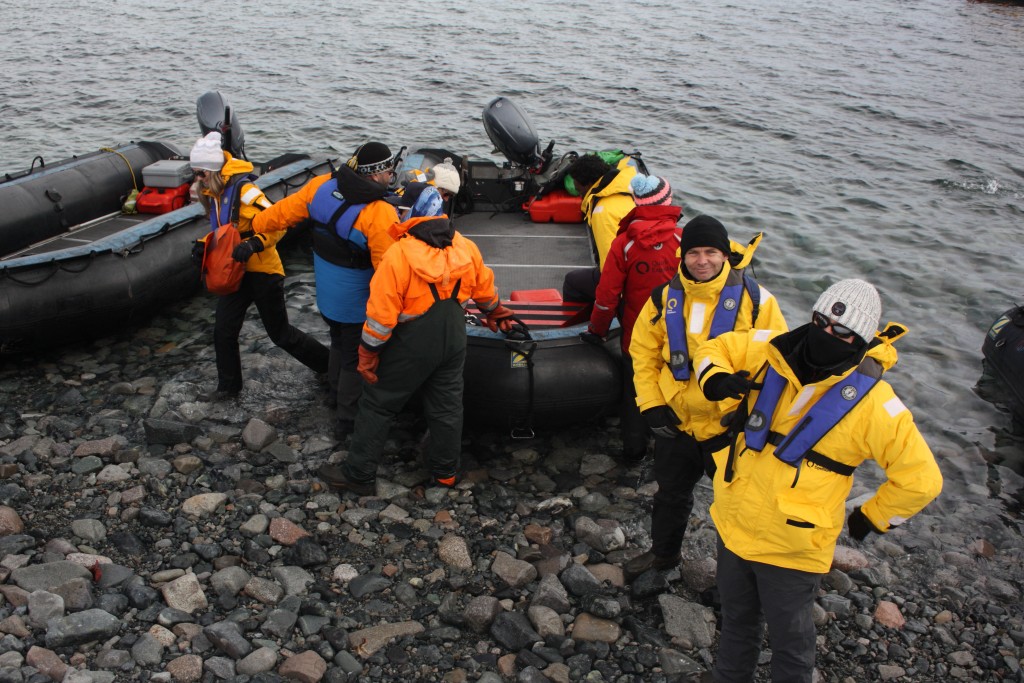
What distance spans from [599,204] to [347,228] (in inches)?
67.9

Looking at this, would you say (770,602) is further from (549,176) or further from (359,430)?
(549,176)

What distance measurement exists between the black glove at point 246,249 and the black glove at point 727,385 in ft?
10.7

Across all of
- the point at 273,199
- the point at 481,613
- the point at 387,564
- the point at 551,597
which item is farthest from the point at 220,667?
the point at 273,199

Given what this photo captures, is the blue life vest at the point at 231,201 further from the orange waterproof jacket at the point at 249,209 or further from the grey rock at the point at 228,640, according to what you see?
the grey rock at the point at 228,640

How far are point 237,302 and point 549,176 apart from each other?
12.9ft

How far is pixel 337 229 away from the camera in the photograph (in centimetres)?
510

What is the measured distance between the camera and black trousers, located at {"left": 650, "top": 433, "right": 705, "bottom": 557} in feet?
13.8

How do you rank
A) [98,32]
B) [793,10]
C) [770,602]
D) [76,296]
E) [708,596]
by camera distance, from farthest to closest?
[793,10] → [98,32] → [76,296] → [708,596] → [770,602]

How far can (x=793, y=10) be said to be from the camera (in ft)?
79.5

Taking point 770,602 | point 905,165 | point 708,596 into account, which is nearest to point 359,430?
point 708,596

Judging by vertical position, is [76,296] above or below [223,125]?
below

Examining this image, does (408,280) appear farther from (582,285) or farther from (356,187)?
(582,285)

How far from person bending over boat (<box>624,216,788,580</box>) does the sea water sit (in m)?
3.57

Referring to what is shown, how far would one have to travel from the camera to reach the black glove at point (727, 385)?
3221 mm
